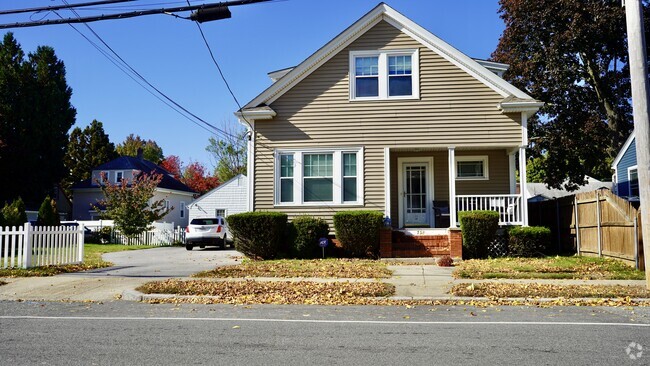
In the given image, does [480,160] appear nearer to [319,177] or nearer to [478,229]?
[478,229]

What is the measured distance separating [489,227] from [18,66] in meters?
45.1

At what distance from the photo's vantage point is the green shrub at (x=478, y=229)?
1528 cm

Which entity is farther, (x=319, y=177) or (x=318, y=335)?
(x=319, y=177)

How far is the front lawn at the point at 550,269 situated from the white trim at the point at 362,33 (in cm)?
528

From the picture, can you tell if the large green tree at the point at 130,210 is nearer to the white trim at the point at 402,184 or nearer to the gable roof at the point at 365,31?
the gable roof at the point at 365,31

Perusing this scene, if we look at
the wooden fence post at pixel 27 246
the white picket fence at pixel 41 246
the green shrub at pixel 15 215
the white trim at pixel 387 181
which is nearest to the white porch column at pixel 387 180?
the white trim at pixel 387 181

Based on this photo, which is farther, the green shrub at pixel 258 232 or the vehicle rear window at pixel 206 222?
the vehicle rear window at pixel 206 222

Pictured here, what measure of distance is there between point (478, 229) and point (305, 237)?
497 cm

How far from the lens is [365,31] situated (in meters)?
17.3

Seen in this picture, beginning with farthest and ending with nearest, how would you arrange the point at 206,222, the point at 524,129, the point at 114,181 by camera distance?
the point at 114,181 < the point at 206,222 < the point at 524,129

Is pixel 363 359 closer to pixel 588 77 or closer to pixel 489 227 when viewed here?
pixel 489 227

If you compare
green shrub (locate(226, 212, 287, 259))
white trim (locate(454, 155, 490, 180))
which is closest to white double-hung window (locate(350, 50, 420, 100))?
white trim (locate(454, 155, 490, 180))

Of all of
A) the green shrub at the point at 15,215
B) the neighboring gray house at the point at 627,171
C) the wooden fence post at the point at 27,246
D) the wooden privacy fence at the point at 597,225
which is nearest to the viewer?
the wooden privacy fence at the point at 597,225

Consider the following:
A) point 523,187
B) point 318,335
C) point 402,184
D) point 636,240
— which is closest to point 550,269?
point 636,240
